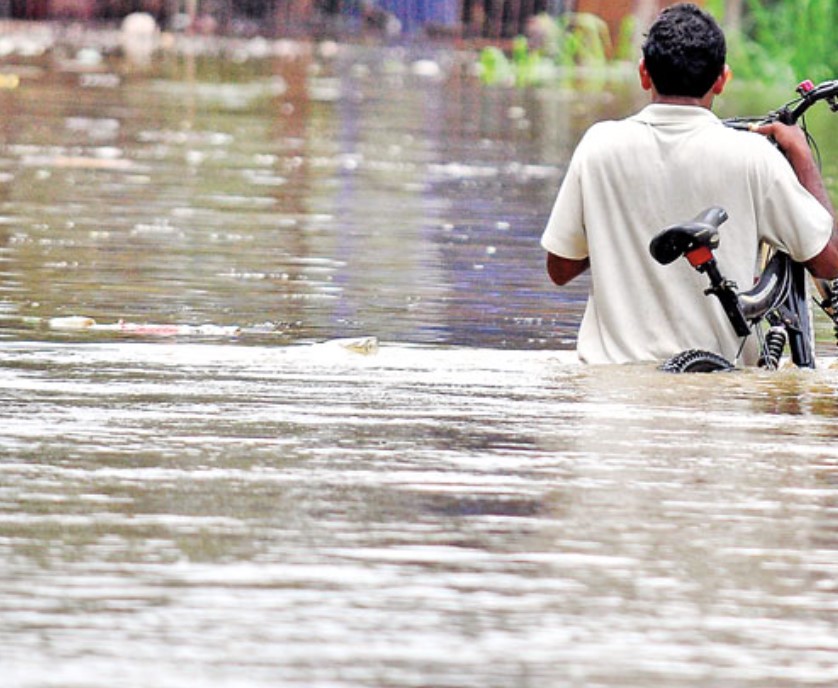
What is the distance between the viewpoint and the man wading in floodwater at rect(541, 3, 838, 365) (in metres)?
5.96

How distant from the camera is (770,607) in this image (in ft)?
13.4

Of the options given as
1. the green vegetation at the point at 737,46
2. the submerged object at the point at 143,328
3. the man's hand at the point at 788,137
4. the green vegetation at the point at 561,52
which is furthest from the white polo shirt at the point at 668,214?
the green vegetation at the point at 561,52

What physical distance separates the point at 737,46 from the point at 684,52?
2333 centimetres

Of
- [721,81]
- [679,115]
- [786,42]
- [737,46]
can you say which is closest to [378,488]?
[679,115]

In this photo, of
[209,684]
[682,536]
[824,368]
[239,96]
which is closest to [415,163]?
[239,96]

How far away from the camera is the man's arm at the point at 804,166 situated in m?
6.03

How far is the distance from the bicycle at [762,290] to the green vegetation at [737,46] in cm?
1780

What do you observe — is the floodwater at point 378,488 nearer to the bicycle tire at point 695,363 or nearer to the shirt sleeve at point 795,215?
the bicycle tire at point 695,363

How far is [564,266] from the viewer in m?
6.18

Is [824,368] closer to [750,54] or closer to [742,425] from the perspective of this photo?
[742,425]

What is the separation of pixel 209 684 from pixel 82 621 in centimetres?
36

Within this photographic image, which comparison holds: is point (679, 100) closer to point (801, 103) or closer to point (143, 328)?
point (801, 103)

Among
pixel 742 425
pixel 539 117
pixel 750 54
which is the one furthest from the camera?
pixel 750 54

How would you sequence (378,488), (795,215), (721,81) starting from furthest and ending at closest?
(721,81) < (795,215) < (378,488)
